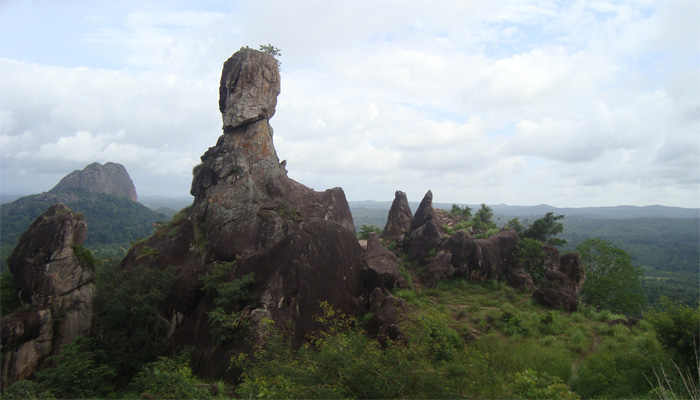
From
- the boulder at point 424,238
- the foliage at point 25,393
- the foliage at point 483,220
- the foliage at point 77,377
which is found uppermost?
the foliage at point 483,220

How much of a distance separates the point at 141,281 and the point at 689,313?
22718 millimetres

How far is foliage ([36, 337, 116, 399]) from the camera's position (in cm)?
1309

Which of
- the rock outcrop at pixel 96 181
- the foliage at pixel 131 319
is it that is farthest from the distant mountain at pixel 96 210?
the foliage at pixel 131 319

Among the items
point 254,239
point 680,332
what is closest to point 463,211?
point 254,239

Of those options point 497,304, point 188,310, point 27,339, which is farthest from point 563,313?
point 27,339

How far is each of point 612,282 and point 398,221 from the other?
1801 cm

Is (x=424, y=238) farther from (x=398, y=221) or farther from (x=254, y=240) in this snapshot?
(x=254, y=240)

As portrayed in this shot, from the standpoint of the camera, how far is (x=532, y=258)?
83.8ft

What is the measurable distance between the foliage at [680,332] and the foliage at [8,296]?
29421 mm

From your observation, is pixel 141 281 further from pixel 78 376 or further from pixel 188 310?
pixel 78 376

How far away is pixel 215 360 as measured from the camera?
14.3 meters

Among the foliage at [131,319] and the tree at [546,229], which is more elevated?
the tree at [546,229]

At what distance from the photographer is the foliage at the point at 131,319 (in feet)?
53.4

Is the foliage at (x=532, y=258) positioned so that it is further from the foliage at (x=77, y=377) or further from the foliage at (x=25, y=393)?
the foliage at (x=25, y=393)
